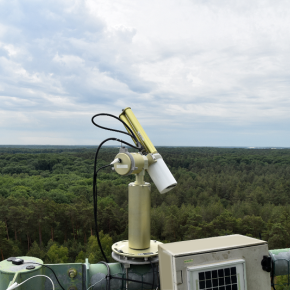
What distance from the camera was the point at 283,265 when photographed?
10.2 feet

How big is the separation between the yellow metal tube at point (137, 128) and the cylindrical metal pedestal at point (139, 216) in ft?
1.91

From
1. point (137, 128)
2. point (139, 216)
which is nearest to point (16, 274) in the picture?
point (139, 216)

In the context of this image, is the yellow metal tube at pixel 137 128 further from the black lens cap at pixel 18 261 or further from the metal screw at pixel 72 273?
the black lens cap at pixel 18 261

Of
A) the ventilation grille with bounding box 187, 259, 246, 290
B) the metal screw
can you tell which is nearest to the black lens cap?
the metal screw

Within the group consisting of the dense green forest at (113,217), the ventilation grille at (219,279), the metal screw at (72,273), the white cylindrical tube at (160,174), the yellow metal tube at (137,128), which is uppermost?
the yellow metal tube at (137,128)

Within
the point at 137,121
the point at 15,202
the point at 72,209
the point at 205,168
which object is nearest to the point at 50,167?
the point at 205,168

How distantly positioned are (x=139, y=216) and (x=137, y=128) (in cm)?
116

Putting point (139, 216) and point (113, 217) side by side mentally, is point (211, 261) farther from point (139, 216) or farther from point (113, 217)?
point (113, 217)

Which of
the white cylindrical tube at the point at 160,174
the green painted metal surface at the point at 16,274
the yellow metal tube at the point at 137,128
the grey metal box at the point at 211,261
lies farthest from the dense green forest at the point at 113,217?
the grey metal box at the point at 211,261

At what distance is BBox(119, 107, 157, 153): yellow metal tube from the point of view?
12.4 ft

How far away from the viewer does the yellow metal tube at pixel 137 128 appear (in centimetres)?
379

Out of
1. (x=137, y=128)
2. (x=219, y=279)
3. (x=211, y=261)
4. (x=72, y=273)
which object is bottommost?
(x=72, y=273)

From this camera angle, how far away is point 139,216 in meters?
3.38

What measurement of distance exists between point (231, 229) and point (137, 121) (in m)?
21.5
